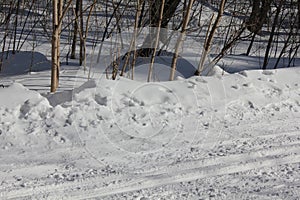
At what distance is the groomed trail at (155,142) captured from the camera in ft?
9.56

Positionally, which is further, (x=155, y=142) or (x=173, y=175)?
(x=155, y=142)

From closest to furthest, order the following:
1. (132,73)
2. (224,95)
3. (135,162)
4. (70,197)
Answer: (70,197)
(135,162)
(224,95)
(132,73)

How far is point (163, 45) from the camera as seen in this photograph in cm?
647

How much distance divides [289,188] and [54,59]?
290 centimetres

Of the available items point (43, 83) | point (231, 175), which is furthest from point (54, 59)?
point (231, 175)

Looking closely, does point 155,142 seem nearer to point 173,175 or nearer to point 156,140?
point 156,140

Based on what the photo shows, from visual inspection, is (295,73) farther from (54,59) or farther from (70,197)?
(70,197)

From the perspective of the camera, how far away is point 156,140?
363 cm

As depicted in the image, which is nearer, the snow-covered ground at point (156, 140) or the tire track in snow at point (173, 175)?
the tire track in snow at point (173, 175)

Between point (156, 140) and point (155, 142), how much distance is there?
0.04 m

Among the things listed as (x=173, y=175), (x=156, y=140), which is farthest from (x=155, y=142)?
(x=173, y=175)

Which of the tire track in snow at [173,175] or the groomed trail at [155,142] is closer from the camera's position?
the tire track in snow at [173,175]

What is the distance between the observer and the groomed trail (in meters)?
2.91

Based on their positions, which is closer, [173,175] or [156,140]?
[173,175]
